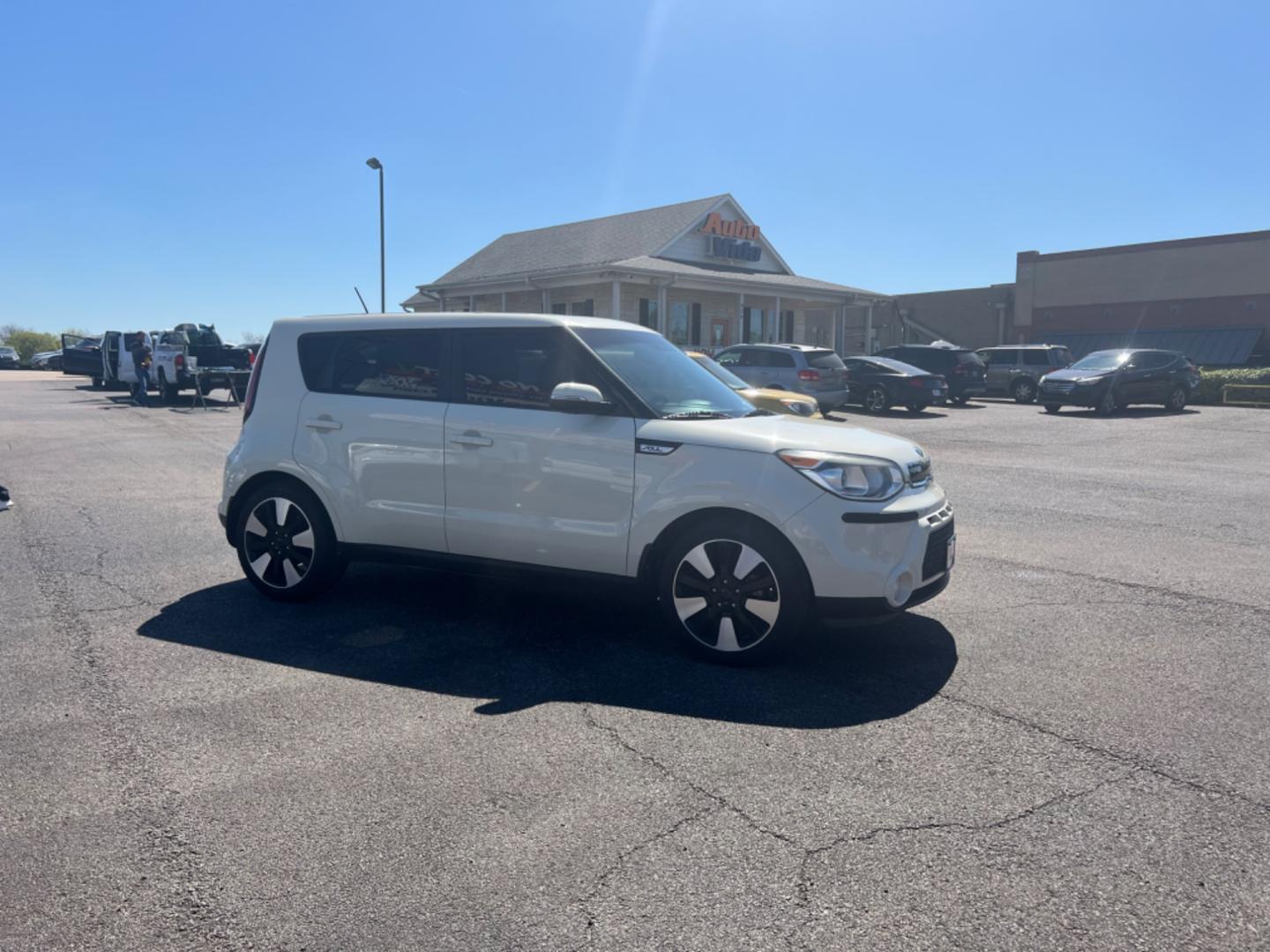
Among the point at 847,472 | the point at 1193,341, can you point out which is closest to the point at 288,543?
the point at 847,472

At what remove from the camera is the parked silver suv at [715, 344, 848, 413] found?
2058 centimetres

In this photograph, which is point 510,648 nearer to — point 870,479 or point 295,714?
point 295,714

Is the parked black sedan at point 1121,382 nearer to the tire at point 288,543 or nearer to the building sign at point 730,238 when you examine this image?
the building sign at point 730,238

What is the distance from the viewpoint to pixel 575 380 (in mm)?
5379

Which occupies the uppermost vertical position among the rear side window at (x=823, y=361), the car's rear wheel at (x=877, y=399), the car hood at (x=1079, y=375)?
the rear side window at (x=823, y=361)

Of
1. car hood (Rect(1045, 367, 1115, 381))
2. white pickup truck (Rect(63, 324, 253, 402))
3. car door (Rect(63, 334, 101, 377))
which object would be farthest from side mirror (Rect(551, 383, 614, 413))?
car door (Rect(63, 334, 101, 377))

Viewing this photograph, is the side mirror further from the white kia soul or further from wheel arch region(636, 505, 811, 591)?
wheel arch region(636, 505, 811, 591)

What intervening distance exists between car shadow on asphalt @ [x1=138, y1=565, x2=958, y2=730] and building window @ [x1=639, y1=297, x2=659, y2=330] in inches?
1029

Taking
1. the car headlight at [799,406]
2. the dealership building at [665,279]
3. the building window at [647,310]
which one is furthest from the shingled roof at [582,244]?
the car headlight at [799,406]

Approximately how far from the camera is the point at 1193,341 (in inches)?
1634

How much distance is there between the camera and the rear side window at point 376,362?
5.77 meters

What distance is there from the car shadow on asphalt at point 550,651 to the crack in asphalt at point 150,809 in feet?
1.66

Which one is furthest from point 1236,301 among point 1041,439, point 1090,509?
point 1090,509

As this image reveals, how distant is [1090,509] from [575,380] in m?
6.81
